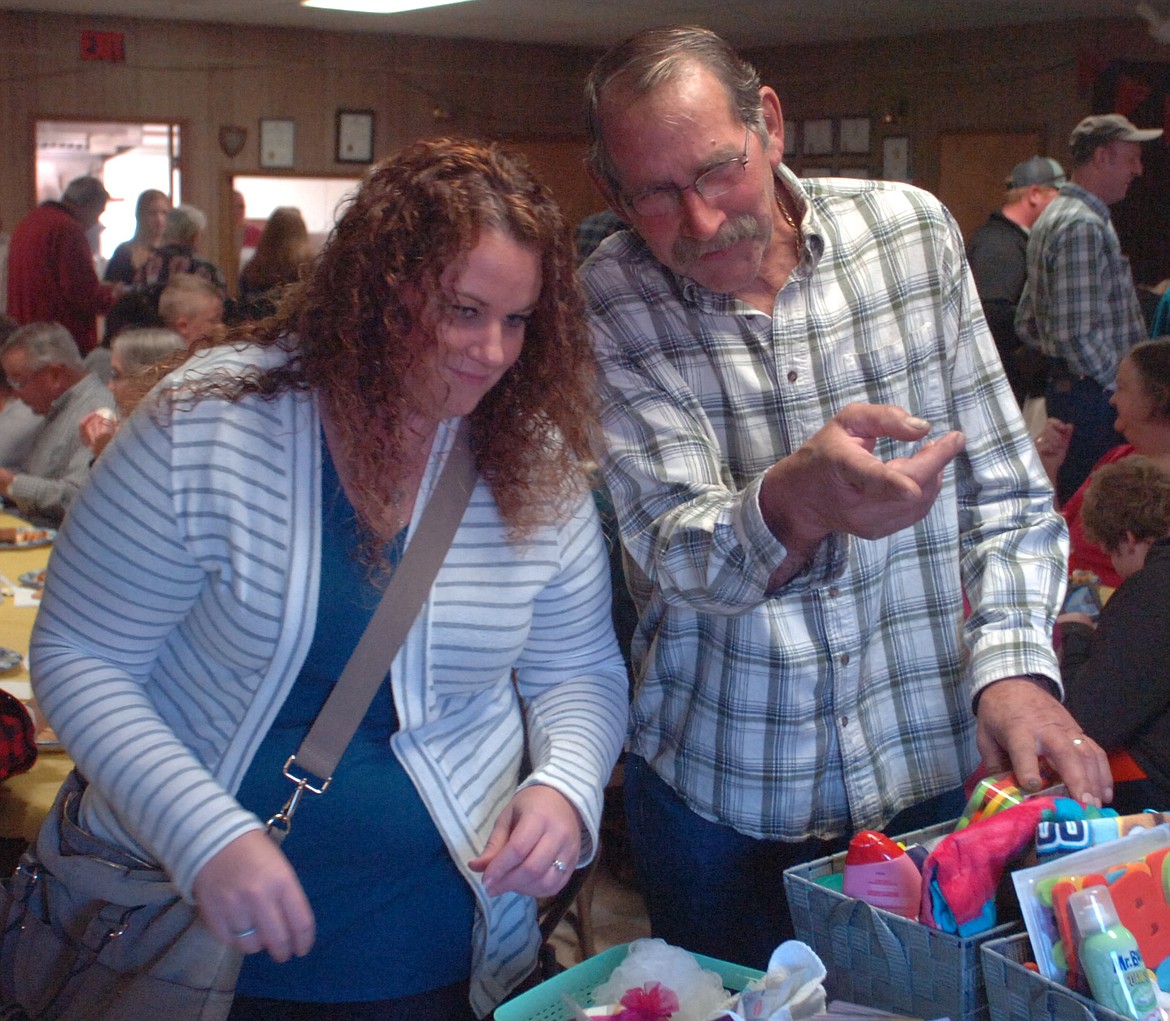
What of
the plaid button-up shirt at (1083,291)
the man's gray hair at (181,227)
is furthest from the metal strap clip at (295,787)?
the man's gray hair at (181,227)

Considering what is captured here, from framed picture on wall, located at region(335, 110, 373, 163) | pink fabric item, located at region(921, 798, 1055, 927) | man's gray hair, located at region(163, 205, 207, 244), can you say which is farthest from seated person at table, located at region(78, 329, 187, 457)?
framed picture on wall, located at region(335, 110, 373, 163)

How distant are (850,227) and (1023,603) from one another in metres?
0.47

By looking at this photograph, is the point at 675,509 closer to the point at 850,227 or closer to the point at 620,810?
the point at 850,227

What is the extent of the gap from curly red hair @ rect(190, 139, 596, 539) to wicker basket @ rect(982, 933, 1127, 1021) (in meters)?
0.61

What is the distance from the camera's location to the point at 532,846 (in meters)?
1.32

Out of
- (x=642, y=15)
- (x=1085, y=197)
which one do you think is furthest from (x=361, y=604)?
(x=642, y=15)

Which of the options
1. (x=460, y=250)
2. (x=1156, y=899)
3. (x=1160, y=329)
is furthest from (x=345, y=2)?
(x=1156, y=899)

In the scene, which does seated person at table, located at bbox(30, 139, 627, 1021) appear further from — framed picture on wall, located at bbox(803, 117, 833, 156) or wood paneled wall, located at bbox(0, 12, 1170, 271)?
framed picture on wall, located at bbox(803, 117, 833, 156)

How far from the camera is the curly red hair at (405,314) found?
4.28 ft

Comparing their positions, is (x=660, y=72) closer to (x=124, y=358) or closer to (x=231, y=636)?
(x=231, y=636)

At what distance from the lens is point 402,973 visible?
1.42 meters

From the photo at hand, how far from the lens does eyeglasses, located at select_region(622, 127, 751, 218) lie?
1390 mm

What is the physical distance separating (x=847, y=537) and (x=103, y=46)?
9307 mm

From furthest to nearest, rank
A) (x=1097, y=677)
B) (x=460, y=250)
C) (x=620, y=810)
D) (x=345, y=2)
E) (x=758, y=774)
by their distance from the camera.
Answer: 1. (x=345, y=2)
2. (x=620, y=810)
3. (x=1097, y=677)
4. (x=758, y=774)
5. (x=460, y=250)
